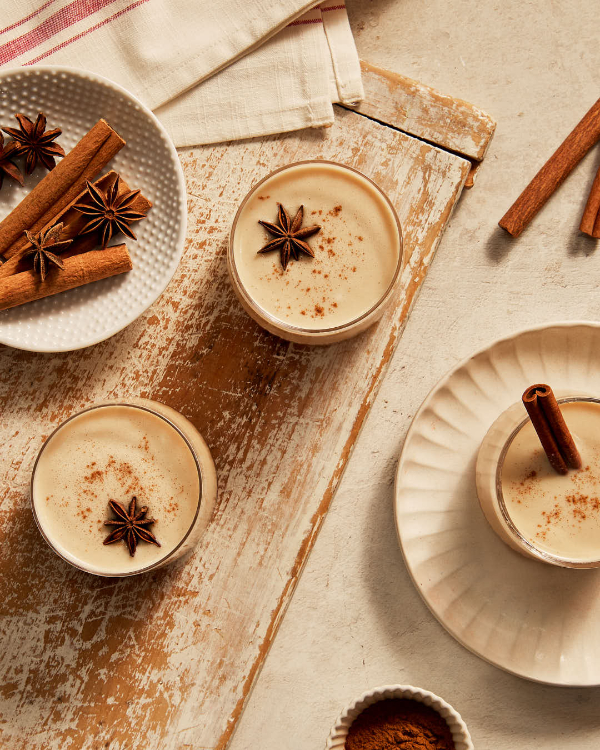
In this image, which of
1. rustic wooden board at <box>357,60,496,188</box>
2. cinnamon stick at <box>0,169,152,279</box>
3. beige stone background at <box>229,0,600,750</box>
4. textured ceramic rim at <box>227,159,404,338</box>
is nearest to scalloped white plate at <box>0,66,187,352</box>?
cinnamon stick at <box>0,169,152,279</box>

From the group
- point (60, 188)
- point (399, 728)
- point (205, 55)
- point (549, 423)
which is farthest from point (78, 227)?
point (399, 728)

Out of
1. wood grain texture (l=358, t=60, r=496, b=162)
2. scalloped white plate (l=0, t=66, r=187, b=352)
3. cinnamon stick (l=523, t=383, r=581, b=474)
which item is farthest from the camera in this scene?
wood grain texture (l=358, t=60, r=496, b=162)

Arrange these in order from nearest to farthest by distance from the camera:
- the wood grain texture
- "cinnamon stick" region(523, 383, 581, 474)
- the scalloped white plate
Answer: "cinnamon stick" region(523, 383, 581, 474) → the scalloped white plate → the wood grain texture

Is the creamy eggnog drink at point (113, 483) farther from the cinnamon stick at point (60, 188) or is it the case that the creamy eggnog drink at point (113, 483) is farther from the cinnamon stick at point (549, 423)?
the cinnamon stick at point (549, 423)

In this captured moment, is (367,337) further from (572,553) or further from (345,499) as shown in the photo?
(572,553)

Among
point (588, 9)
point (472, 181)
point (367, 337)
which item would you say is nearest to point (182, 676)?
point (367, 337)

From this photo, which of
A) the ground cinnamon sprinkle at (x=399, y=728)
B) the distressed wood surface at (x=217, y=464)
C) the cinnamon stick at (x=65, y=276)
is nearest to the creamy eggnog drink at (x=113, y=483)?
the distressed wood surface at (x=217, y=464)

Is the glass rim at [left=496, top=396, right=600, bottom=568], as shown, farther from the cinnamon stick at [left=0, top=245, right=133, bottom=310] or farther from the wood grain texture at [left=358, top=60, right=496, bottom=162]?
the cinnamon stick at [left=0, top=245, right=133, bottom=310]
